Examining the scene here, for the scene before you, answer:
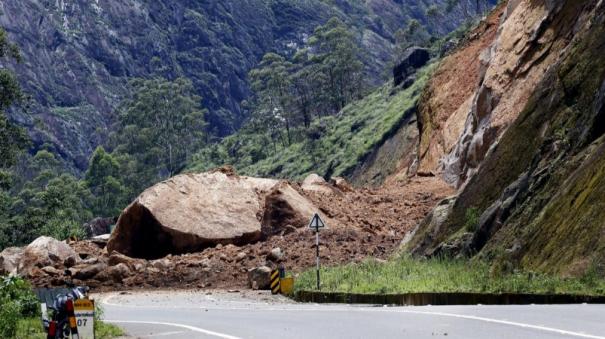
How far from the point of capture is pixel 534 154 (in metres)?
24.0

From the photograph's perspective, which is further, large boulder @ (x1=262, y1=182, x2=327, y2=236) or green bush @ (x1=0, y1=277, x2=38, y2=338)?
large boulder @ (x1=262, y1=182, x2=327, y2=236)

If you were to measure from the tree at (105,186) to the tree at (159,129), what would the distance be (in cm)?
552

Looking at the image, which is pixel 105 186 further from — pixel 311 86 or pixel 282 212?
pixel 282 212

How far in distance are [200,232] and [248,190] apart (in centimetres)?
435

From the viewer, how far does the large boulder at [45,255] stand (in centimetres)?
3700

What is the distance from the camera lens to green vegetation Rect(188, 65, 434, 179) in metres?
82.9

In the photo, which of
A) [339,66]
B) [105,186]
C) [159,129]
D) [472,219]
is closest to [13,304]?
[472,219]

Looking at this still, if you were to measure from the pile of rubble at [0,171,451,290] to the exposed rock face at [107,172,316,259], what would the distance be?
0.13 feet

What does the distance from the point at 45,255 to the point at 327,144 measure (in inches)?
2427

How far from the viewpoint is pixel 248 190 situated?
4081cm

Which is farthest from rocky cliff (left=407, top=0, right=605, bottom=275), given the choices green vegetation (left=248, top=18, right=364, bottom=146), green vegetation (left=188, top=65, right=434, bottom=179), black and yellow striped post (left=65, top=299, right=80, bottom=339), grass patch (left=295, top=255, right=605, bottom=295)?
green vegetation (left=248, top=18, right=364, bottom=146)

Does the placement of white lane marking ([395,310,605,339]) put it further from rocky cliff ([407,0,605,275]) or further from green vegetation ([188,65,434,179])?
green vegetation ([188,65,434,179])

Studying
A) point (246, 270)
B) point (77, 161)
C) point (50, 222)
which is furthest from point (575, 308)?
point (77, 161)

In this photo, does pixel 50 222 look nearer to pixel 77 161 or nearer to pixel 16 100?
pixel 16 100
